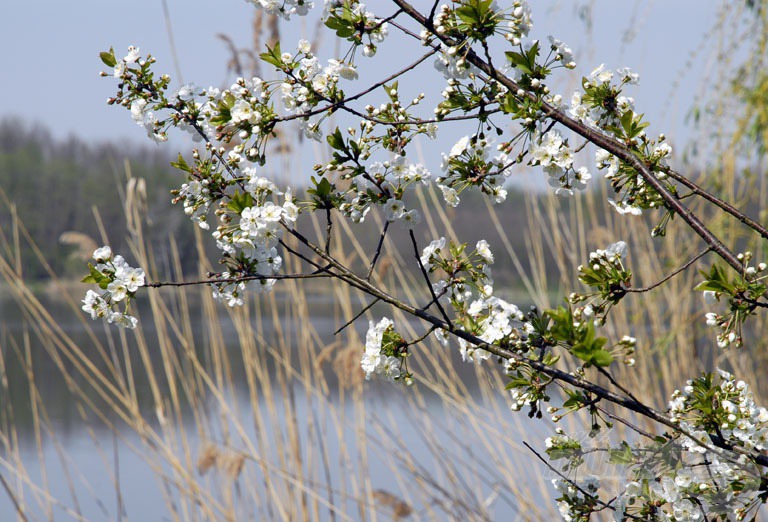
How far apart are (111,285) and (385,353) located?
11.5 inches

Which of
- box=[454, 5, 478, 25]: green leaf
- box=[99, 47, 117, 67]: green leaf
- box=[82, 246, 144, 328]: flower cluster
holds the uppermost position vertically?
box=[99, 47, 117, 67]: green leaf

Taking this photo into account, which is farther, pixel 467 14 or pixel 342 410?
pixel 342 410

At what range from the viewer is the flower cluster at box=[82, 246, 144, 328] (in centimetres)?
79

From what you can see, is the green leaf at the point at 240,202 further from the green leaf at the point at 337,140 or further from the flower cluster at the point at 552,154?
the flower cluster at the point at 552,154

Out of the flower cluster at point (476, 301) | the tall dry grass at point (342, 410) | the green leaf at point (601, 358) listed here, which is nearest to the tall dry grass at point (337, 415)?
the tall dry grass at point (342, 410)

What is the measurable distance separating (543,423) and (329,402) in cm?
80

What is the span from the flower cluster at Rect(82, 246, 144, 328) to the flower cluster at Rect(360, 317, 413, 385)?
0.81 feet

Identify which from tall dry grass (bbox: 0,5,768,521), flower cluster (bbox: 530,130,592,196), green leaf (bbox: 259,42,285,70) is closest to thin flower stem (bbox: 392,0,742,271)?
flower cluster (bbox: 530,130,592,196)

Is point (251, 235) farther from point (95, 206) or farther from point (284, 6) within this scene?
point (95, 206)

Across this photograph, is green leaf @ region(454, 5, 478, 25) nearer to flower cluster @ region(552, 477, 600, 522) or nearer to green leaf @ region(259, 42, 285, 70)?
green leaf @ region(259, 42, 285, 70)

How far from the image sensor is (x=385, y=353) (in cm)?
81

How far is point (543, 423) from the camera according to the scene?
107 inches

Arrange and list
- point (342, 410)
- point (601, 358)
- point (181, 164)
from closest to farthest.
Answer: point (601, 358)
point (181, 164)
point (342, 410)

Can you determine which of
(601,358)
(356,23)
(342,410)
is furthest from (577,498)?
(342,410)
